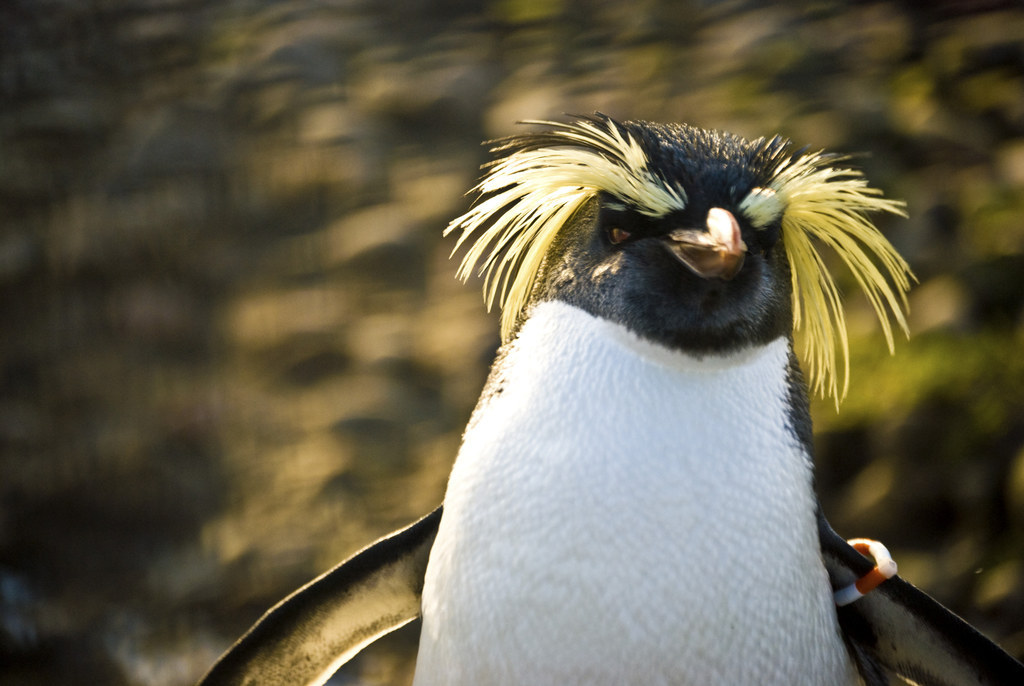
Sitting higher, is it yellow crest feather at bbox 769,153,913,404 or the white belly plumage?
yellow crest feather at bbox 769,153,913,404

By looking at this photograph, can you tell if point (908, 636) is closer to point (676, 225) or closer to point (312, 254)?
point (676, 225)

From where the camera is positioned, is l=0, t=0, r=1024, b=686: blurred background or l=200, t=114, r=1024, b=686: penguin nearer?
l=200, t=114, r=1024, b=686: penguin

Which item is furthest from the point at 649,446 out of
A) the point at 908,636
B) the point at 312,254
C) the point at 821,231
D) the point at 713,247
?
the point at 312,254

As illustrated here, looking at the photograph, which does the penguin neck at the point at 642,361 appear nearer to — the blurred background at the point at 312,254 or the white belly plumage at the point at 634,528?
the white belly plumage at the point at 634,528

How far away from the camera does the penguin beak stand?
53 cm

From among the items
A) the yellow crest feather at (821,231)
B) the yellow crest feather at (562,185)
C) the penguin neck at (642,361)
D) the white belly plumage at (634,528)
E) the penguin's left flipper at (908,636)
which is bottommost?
the penguin's left flipper at (908,636)

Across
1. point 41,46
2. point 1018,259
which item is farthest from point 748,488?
point 41,46

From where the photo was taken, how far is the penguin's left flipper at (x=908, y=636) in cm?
73

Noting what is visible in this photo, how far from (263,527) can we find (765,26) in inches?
58.6

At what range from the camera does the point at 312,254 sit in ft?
5.66

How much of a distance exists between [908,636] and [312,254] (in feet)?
4.55

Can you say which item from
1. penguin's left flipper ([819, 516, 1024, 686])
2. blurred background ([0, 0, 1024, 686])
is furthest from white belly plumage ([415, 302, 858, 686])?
blurred background ([0, 0, 1024, 686])

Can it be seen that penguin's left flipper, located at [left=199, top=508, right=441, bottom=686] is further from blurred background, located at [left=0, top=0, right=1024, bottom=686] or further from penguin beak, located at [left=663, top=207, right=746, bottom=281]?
blurred background, located at [left=0, top=0, right=1024, bottom=686]

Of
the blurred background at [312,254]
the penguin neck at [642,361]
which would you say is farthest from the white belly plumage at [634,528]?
the blurred background at [312,254]
